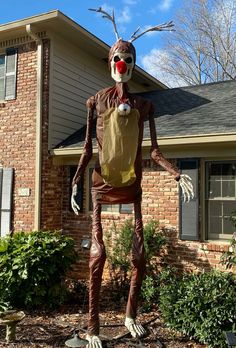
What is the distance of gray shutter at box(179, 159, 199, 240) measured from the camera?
263 inches

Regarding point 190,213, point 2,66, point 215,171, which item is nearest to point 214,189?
point 215,171

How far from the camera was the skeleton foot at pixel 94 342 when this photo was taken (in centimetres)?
410

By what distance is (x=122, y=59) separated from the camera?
4355 mm

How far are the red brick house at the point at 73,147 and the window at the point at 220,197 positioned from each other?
2 centimetres

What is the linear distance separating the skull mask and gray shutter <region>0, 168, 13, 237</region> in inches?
192

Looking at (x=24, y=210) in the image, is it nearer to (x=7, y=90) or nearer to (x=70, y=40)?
(x=7, y=90)

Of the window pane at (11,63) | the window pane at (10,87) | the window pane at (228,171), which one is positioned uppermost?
the window pane at (11,63)

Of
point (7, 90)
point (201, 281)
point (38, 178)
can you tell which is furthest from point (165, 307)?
point (7, 90)

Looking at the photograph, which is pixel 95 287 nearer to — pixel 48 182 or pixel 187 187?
pixel 187 187

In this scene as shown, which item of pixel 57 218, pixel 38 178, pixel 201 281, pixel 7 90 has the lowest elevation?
pixel 201 281

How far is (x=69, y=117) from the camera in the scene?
353 inches

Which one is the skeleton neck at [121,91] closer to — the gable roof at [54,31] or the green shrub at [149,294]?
the green shrub at [149,294]

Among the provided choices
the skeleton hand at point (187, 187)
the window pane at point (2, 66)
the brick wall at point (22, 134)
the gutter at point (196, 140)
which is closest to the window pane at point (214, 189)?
the gutter at point (196, 140)

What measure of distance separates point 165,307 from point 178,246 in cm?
209
